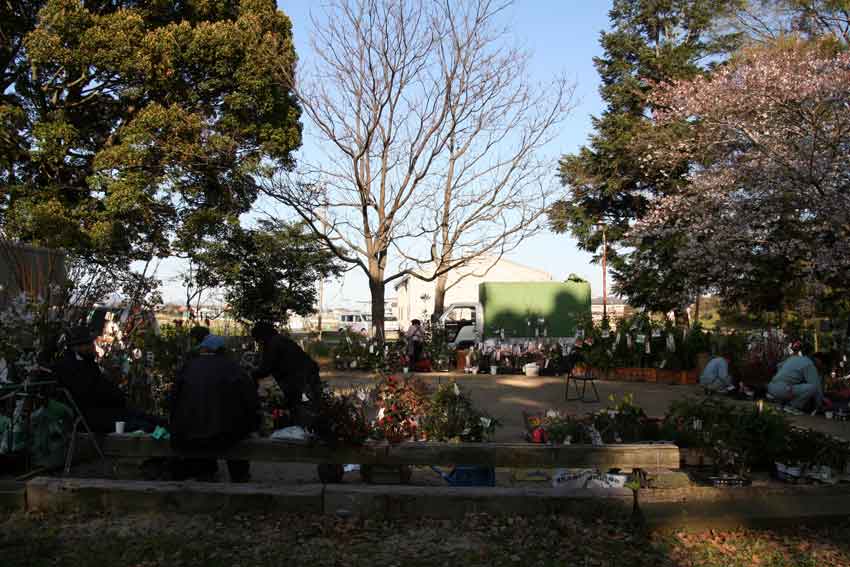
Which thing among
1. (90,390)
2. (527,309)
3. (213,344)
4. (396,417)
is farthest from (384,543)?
(527,309)

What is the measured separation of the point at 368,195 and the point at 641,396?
333 inches

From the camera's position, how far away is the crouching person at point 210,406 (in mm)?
5438

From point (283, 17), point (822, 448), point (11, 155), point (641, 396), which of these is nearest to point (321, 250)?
point (283, 17)

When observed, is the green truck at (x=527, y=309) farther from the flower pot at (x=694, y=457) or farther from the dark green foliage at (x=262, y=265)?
the flower pot at (x=694, y=457)

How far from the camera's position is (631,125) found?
94.9 feet

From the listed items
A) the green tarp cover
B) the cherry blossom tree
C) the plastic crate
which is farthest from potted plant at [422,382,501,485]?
the green tarp cover

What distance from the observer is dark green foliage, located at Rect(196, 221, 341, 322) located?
20688 mm

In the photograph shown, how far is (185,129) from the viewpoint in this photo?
1792 centimetres

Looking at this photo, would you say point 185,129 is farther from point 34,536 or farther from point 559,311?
point 34,536

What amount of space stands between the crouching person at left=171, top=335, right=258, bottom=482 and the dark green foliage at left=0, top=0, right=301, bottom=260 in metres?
12.3

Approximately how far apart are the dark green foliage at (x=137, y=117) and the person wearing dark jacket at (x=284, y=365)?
35.9 ft

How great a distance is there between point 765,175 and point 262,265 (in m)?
13.0

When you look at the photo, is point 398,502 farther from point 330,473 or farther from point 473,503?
point 330,473

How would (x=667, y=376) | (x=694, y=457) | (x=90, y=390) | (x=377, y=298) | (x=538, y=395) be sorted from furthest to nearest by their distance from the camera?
(x=377, y=298) → (x=667, y=376) → (x=538, y=395) → (x=694, y=457) → (x=90, y=390)
